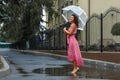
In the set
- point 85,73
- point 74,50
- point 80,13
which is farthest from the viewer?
point 80,13

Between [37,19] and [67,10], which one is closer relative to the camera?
[67,10]

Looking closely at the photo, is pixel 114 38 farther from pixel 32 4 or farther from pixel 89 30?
pixel 32 4

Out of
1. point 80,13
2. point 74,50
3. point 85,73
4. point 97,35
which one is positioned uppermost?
point 80,13

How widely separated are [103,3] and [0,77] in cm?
3165

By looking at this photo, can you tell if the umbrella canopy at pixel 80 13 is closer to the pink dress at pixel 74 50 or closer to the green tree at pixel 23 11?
the pink dress at pixel 74 50

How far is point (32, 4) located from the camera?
41.9 meters

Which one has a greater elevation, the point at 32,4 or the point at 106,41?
the point at 32,4

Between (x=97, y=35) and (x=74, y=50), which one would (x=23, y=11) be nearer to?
(x=97, y=35)

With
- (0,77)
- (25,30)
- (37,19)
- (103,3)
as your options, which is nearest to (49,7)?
(37,19)

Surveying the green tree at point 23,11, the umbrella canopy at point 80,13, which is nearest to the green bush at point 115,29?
the green tree at point 23,11

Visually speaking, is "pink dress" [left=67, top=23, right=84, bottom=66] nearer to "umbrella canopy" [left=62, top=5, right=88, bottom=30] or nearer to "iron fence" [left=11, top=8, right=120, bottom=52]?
"umbrella canopy" [left=62, top=5, right=88, bottom=30]

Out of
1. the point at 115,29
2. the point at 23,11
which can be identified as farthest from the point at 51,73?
the point at 23,11

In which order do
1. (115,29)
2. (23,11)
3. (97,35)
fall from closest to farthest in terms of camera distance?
(97,35) → (115,29) → (23,11)

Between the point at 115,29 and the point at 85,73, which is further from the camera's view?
the point at 115,29
